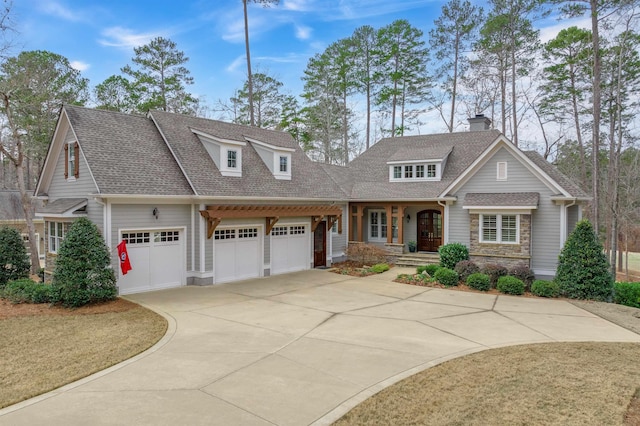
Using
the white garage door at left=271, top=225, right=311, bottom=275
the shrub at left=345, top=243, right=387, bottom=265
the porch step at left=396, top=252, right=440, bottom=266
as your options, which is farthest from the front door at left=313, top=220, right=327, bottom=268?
the porch step at left=396, top=252, right=440, bottom=266

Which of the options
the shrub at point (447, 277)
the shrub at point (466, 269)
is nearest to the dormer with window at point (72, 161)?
the shrub at point (447, 277)

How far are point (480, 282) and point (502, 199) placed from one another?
4.04m

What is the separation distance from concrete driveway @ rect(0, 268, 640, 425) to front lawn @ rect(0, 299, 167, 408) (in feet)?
1.27

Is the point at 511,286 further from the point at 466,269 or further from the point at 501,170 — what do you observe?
the point at 501,170

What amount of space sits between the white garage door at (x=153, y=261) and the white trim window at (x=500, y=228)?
476 inches

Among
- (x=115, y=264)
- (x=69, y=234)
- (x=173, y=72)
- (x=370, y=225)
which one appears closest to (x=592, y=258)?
(x=370, y=225)

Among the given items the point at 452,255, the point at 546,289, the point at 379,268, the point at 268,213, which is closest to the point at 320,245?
the point at 379,268

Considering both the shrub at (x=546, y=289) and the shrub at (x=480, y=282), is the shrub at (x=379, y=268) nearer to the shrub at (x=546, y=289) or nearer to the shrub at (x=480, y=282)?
the shrub at (x=480, y=282)

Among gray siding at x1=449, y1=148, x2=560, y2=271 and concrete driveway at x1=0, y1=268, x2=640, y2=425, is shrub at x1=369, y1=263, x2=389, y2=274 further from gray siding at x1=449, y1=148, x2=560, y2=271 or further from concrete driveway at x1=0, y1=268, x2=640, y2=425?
concrete driveway at x1=0, y1=268, x2=640, y2=425

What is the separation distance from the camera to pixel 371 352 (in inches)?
303

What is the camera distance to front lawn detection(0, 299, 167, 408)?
252 inches

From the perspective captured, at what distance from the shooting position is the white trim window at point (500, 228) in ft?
54.8

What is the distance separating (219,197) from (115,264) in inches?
157

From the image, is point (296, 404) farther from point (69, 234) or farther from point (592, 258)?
point (592, 258)
